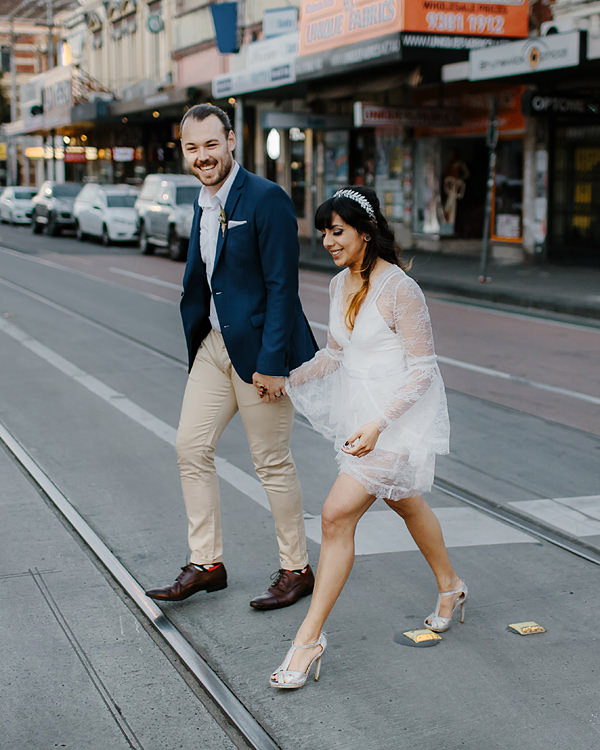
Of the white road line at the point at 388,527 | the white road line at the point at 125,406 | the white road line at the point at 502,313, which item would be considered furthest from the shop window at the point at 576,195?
the white road line at the point at 388,527

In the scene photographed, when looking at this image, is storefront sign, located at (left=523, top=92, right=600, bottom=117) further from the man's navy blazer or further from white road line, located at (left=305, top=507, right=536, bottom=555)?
the man's navy blazer

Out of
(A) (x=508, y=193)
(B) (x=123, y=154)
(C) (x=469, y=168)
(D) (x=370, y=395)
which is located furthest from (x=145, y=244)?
(D) (x=370, y=395)

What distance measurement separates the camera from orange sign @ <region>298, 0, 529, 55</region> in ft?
66.4

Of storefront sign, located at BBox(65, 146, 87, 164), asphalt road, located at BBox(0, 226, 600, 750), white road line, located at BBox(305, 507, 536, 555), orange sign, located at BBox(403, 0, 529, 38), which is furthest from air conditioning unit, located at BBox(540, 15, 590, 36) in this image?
storefront sign, located at BBox(65, 146, 87, 164)

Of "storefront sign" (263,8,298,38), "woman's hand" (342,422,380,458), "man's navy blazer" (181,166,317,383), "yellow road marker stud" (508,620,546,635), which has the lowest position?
"yellow road marker stud" (508,620,546,635)

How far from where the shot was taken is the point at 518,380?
9.58 meters

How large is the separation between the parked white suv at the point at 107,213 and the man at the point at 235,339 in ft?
77.3

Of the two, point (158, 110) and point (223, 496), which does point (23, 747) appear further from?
point (158, 110)

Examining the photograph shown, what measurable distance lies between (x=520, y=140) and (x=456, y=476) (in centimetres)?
1672

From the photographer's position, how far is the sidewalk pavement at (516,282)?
15.0 metres

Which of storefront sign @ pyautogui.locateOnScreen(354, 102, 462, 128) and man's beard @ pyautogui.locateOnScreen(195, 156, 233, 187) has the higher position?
storefront sign @ pyautogui.locateOnScreen(354, 102, 462, 128)

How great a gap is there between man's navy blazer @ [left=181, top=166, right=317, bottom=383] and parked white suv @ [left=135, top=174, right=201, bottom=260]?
18.2 metres

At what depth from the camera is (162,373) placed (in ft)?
31.7

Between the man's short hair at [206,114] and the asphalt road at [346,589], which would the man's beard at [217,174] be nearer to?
the man's short hair at [206,114]
